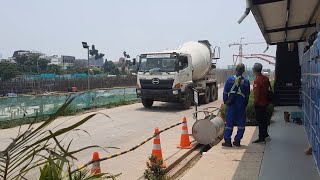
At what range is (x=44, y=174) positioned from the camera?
9.70 ft

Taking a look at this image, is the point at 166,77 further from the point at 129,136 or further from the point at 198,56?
the point at 129,136

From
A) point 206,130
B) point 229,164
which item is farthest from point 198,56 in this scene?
point 229,164

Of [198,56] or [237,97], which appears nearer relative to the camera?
[237,97]

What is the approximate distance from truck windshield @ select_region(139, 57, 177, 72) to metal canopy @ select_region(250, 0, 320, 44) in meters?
7.50

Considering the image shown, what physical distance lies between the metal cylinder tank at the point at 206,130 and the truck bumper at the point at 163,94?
8842 mm

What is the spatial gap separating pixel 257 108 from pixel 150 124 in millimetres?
6272

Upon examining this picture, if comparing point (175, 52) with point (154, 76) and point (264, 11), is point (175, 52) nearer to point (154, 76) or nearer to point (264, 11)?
point (154, 76)

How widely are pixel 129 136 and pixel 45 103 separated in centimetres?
601

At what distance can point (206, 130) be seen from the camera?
8.72 meters

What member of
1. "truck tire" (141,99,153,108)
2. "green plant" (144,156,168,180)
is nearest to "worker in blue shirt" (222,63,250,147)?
"green plant" (144,156,168,180)

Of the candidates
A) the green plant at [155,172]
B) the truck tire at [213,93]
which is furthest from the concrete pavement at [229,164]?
the truck tire at [213,93]

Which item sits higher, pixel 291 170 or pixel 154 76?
pixel 154 76

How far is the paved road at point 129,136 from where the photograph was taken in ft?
25.1

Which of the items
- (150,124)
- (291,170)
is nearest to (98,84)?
(150,124)
